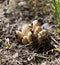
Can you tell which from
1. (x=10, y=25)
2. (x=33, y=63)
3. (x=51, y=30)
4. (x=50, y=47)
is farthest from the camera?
(x=10, y=25)

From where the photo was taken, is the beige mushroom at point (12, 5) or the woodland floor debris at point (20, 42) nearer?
the woodland floor debris at point (20, 42)

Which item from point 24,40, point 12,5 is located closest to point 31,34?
point 24,40

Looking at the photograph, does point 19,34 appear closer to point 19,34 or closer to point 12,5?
point 19,34

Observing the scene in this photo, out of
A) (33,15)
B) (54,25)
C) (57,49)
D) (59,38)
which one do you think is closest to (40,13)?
(33,15)

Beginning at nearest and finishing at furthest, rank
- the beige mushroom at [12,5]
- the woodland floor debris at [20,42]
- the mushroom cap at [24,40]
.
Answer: the woodland floor debris at [20,42]
the mushroom cap at [24,40]
the beige mushroom at [12,5]

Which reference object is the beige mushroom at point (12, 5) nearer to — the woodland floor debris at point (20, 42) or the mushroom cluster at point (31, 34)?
the woodland floor debris at point (20, 42)

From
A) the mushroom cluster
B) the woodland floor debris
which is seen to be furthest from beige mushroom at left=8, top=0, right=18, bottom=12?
the mushroom cluster

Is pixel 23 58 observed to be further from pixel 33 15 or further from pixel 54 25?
pixel 33 15

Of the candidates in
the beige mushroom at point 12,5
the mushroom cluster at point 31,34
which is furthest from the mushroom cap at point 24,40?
the beige mushroom at point 12,5
